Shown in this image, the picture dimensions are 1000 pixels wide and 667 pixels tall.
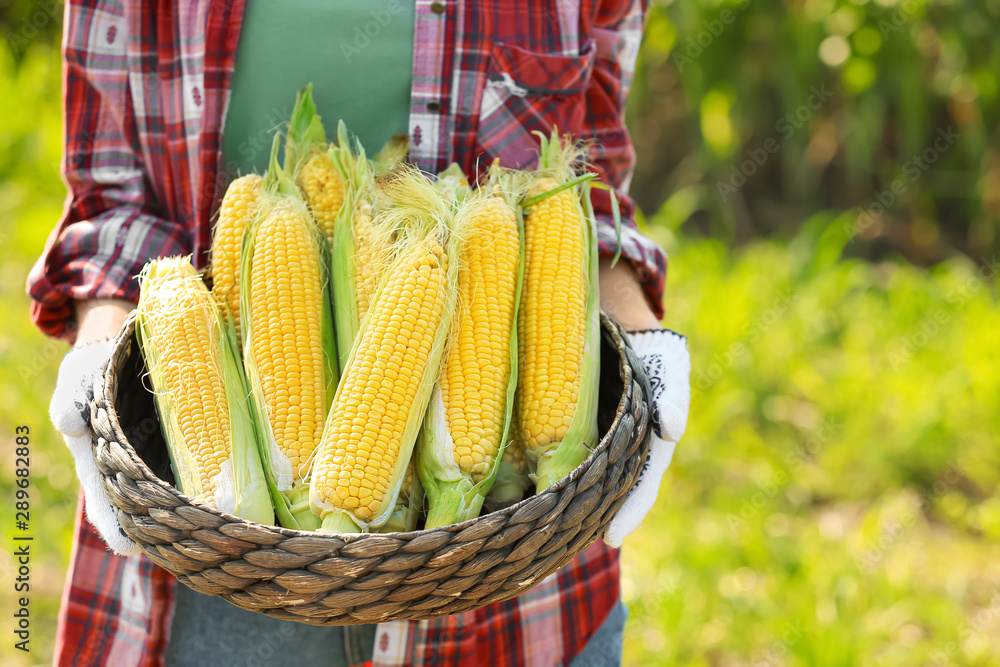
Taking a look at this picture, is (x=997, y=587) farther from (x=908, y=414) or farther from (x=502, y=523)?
(x=502, y=523)

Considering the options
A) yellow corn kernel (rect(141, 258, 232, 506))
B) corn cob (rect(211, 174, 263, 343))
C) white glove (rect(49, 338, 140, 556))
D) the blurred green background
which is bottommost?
the blurred green background

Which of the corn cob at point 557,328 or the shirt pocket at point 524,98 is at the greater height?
the shirt pocket at point 524,98

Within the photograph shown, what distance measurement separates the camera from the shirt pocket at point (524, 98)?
1313 mm

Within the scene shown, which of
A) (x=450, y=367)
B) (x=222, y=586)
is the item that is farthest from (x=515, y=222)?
(x=222, y=586)

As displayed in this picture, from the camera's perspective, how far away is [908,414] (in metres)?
2.91

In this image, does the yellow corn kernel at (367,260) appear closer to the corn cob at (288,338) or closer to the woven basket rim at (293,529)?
the corn cob at (288,338)

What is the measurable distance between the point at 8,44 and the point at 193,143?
4.98 meters

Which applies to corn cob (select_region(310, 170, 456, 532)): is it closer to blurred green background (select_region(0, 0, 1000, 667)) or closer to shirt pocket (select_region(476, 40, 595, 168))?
shirt pocket (select_region(476, 40, 595, 168))

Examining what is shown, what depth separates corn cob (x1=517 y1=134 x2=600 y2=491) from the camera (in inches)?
43.0

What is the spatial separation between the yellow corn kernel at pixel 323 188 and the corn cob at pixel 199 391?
208mm

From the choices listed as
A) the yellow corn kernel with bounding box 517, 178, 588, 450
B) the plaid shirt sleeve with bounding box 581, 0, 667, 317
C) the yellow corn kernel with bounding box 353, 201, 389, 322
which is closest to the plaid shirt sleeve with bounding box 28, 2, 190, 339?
the yellow corn kernel with bounding box 353, 201, 389, 322

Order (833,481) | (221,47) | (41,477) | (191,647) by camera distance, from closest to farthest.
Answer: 1. (221,47)
2. (191,647)
3. (41,477)
4. (833,481)

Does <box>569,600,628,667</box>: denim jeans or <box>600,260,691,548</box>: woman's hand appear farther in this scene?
<box>569,600,628,667</box>: denim jeans

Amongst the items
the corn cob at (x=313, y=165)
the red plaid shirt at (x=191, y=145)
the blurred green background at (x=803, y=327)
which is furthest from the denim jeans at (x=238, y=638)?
the blurred green background at (x=803, y=327)
